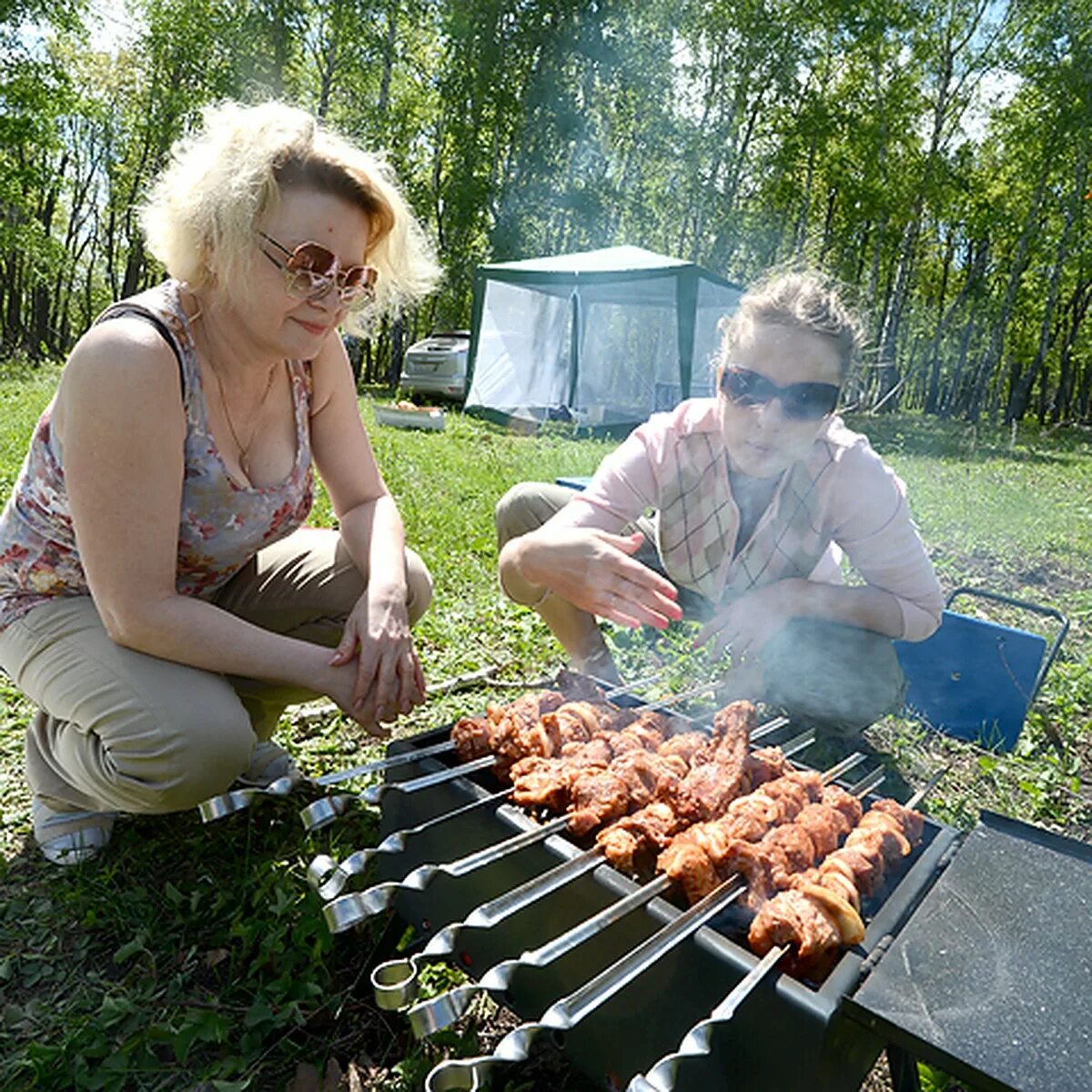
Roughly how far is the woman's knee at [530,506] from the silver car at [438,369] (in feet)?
48.0

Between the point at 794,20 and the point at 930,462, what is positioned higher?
the point at 794,20

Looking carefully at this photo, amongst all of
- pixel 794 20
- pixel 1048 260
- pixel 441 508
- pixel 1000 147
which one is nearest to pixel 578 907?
pixel 441 508

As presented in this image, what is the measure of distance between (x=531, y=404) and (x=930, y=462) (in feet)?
24.7

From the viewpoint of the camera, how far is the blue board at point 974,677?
319cm

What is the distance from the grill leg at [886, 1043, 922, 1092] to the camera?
4.78ft

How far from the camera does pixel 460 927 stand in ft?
3.90

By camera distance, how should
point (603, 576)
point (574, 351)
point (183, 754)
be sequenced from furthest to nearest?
1. point (574, 351)
2. point (603, 576)
3. point (183, 754)

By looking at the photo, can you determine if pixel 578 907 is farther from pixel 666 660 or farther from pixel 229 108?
pixel 666 660

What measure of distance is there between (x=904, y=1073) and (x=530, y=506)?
7.97 ft

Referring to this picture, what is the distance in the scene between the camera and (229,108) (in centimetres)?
219

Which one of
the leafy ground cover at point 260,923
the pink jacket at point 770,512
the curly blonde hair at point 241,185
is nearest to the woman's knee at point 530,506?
the pink jacket at point 770,512

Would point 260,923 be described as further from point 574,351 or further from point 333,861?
point 574,351

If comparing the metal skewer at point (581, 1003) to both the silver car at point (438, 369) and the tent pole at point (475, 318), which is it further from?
the silver car at point (438, 369)

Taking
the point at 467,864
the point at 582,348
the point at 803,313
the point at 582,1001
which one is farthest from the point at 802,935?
the point at 582,348
